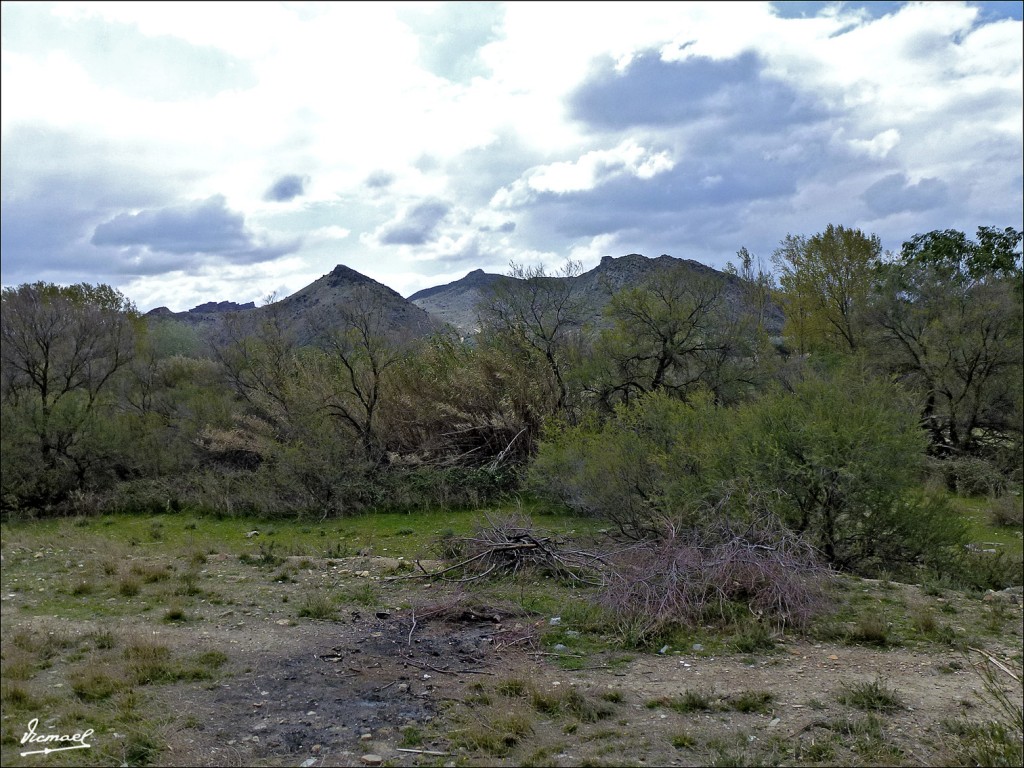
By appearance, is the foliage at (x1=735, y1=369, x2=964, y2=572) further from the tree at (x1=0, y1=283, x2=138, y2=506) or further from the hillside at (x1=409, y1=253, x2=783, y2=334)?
the tree at (x1=0, y1=283, x2=138, y2=506)

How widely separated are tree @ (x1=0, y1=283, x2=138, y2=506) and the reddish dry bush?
61.3 feet

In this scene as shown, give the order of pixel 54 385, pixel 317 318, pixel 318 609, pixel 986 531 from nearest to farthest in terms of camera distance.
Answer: pixel 318 609, pixel 986 531, pixel 54 385, pixel 317 318

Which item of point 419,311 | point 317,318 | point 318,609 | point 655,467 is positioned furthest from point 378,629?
point 419,311

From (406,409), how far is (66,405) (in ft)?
34.3

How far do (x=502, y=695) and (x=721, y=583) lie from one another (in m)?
3.66

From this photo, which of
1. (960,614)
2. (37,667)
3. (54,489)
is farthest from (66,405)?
(960,614)

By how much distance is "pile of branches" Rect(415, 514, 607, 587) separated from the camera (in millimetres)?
10859

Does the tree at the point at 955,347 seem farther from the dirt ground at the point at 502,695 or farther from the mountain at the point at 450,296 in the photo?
the mountain at the point at 450,296

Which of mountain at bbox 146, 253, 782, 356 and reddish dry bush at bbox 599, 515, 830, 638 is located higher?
mountain at bbox 146, 253, 782, 356

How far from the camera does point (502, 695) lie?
21.5 ft

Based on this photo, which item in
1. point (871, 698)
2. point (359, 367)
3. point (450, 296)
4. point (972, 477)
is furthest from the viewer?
point (450, 296)

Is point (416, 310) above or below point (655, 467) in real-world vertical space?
above

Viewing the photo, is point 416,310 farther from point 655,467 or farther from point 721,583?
point 721,583

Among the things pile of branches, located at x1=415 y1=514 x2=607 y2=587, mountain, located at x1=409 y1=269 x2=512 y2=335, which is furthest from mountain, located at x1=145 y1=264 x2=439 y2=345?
mountain, located at x1=409 y1=269 x2=512 y2=335
